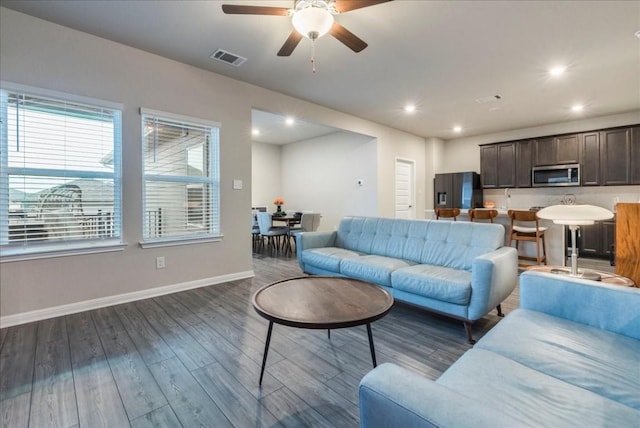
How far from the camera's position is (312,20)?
2049mm

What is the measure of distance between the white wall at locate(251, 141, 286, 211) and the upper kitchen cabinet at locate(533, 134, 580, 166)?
6214 millimetres

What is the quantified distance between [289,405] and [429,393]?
3.59ft

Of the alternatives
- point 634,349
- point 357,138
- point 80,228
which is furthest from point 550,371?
point 357,138

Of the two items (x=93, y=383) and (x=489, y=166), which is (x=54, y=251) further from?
(x=489, y=166)

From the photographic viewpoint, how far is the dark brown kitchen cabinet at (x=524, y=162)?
6.17 metres

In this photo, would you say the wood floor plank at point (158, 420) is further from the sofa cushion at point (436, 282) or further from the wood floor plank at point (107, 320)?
the sofa cushion at point (436, 282)

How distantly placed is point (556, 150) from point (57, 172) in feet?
26.1

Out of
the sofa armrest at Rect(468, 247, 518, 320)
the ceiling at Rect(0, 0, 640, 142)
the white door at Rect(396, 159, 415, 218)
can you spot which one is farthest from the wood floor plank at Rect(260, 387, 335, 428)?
the white door at Rect(396, 159, 415, 218)

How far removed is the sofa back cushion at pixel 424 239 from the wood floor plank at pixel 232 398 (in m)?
2.13

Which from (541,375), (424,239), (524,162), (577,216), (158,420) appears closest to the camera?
(541,375)

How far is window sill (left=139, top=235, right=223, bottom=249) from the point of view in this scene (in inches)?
127

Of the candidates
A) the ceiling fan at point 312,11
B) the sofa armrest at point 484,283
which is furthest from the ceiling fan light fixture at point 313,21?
the sofa armrest at point 484,283

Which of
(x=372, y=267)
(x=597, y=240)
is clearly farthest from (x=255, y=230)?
(x=597, y=240)

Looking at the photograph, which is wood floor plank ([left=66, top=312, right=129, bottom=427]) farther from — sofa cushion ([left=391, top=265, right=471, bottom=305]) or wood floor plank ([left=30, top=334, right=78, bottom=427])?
sofa cushion ([left=391, top=265, right=471, bottom=305])
